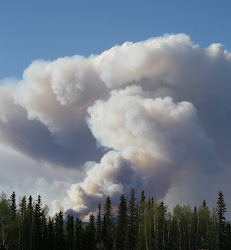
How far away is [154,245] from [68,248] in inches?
1743

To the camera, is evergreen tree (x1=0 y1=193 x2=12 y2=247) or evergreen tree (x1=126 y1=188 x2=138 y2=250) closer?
evergreen tree (x1=0 y1=193 x2=12 y2=247)

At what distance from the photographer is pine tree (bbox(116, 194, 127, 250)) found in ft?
418

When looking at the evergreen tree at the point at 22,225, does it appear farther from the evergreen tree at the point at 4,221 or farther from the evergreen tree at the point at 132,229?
the evergreen tree at the point at 132,229

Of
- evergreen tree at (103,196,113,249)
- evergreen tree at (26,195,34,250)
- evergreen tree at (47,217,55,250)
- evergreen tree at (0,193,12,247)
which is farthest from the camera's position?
evergreen tree at (103,196,113,249)

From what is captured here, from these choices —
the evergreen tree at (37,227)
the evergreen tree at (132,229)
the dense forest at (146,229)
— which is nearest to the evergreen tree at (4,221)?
the dense forest at (146,229)

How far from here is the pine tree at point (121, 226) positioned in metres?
127

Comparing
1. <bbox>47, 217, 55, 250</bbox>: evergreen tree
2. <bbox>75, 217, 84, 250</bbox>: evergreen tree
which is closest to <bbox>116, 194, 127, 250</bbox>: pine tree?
<bbox>75, 217, 84, 250</bbox>: evergreen tree

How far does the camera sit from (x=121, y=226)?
436 feet

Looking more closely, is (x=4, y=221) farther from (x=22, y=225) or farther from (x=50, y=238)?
(x=50, y=238)

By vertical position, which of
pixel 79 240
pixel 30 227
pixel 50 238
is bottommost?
pixel 50 238

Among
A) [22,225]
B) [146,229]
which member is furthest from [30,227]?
[146,229]

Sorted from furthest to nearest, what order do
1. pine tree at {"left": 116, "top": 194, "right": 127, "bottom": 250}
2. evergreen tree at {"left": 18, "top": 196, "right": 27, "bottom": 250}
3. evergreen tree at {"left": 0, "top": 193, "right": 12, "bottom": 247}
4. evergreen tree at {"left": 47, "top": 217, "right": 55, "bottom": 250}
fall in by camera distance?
pine tree at {"left": 116, "top": 194, "right": 127, "bottom": 250}, evergreen tree at {"left": 47, "top": 217, "right": 55, "bottom": 250}, evergreen tree at {"left": 18, "top": 196, "right": 27, "bottom": 250}, evergreen tree at {"left": 0, "top": 193, "right": 12, "bottom": 247}

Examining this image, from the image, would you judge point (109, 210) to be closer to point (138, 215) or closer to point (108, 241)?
point (108, 241)

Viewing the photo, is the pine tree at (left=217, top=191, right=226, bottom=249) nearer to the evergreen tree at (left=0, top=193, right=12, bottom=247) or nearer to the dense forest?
the dense forest
